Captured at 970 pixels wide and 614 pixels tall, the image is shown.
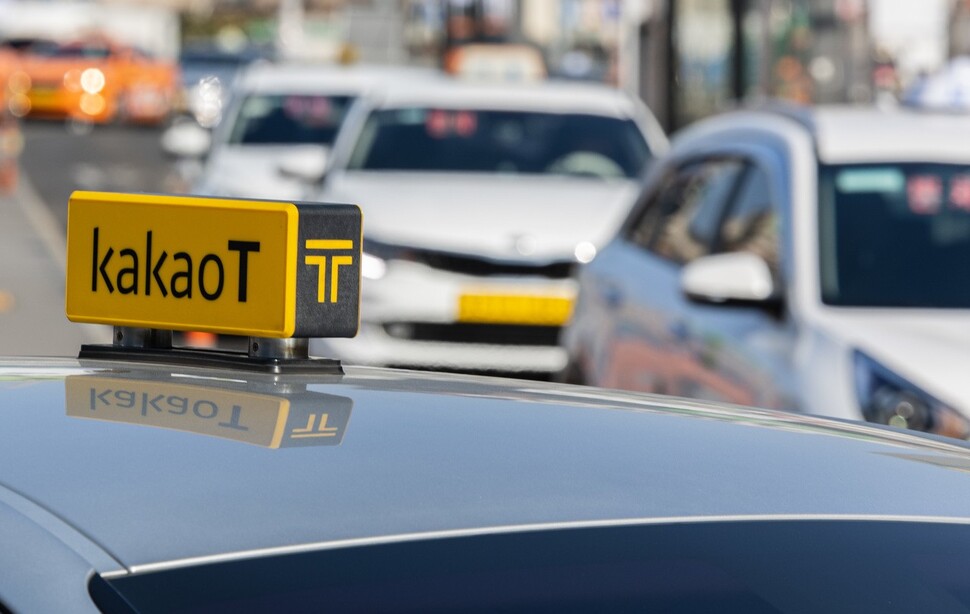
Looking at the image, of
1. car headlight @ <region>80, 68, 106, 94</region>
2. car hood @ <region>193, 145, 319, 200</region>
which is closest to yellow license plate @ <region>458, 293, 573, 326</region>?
car hood @ <region>193, 145, 319, 200</region>

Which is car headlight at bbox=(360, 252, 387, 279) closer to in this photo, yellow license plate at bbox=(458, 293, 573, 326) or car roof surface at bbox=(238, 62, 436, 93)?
yellow license plate at bbox=(458, 293, 573, 326)

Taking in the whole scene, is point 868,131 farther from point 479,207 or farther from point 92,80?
point 92,80

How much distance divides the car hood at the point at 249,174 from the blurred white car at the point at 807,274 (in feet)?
16.2

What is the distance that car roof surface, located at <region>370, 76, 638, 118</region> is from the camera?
1062 cm

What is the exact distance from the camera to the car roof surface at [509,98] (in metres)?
10.6

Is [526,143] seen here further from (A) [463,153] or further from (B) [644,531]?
(B) [644,531]

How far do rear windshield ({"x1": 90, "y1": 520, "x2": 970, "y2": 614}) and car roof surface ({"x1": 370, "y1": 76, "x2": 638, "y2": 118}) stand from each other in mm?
8843

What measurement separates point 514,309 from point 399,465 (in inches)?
267

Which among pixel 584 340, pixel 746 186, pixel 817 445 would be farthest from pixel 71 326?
pixel 817 445

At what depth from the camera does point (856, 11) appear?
1706 cm

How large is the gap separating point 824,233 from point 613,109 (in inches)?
203

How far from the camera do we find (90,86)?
37.0 metres

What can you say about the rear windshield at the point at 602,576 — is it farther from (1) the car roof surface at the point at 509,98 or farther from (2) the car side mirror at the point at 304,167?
(2) the car side mirror at the point at 304,167

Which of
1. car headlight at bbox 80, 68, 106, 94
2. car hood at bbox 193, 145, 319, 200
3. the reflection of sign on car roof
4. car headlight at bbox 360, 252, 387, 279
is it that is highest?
car headlight at bbox 80, 68, 106, 94
